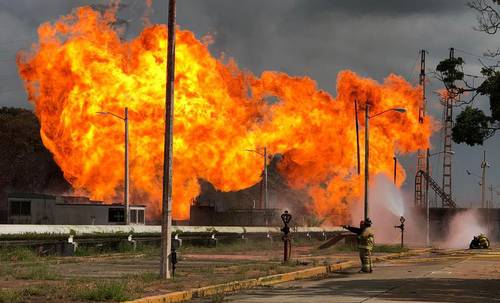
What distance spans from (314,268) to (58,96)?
31756 mm

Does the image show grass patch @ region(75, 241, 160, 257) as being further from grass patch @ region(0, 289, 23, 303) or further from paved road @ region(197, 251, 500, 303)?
grass patch @ region(0, 289, 23, 303)

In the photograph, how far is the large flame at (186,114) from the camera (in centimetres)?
4938

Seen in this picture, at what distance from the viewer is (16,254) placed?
28062 mm

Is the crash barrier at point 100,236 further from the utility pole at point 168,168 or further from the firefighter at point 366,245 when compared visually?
the firefighter at point 366,245

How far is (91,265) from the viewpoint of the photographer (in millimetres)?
25203

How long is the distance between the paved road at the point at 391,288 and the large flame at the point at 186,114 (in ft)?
91.7

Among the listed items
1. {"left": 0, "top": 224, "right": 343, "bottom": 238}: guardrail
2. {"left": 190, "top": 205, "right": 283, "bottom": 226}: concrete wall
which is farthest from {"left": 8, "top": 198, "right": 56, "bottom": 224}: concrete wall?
{"left": 190, "top": 205, "right": 283, "bottom": 226}: concrete wall

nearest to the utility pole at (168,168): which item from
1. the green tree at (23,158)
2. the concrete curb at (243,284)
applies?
the concrete curb at (243,284)

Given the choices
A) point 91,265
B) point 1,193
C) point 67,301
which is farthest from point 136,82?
point 1,193

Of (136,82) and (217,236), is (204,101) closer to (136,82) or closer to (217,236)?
(136,82)

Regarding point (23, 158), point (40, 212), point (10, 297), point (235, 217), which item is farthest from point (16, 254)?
point (23, 158)

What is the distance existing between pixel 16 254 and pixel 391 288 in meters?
15.7

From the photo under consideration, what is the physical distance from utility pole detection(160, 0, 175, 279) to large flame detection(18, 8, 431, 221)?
28.4m

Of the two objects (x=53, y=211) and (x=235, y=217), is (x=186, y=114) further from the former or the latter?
(x=235, y=217)
